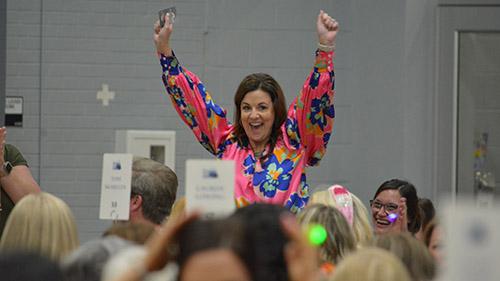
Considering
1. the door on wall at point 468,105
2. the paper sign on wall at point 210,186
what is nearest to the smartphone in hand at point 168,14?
the paper sign on wall at point 210,186

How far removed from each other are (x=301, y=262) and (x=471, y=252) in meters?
0.41

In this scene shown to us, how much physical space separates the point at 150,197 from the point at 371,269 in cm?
174

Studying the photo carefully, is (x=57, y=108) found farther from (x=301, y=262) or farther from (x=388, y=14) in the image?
(x=301, y=262)

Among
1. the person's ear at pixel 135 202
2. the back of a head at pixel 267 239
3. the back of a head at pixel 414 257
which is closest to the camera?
the back of a head at pixel 267 239

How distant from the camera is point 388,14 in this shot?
5.81 metres

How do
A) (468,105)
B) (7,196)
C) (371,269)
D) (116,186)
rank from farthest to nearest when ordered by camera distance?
(468,105) < (7,196) < (116,186) < (371,269)

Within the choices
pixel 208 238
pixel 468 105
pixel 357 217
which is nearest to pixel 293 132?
pixel 357 217

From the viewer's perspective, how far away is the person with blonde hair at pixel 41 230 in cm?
247

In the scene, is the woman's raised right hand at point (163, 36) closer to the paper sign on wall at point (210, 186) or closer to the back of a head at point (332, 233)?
the paper sign on wall at point (210, 186)

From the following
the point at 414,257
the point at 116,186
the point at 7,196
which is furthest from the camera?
the point at 7,196

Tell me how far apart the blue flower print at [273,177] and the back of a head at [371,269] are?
1.55 metres

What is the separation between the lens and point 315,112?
141 inches

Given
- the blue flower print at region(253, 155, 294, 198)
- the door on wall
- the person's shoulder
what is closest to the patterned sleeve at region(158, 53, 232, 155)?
the blue flower print at region(253, 155, 294, 198)

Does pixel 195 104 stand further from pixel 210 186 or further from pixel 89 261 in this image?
pixel 89 261
